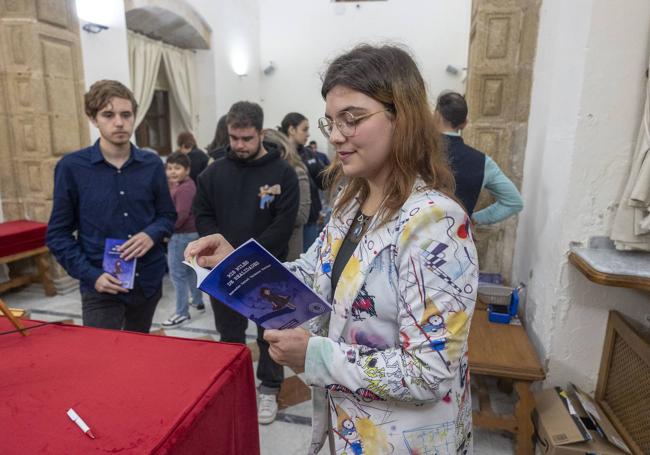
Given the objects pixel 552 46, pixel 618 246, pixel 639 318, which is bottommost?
pixel 639 318

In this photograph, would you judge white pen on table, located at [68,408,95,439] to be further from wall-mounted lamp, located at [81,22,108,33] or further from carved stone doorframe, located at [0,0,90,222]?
wall-mounted lamp, located at [81,22,108,33]

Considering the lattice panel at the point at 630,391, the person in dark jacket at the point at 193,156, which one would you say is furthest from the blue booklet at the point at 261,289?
the person in dark jacket at the point at 193,156

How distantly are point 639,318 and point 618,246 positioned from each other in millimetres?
379

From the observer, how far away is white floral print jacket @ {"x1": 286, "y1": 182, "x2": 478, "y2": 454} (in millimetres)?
854

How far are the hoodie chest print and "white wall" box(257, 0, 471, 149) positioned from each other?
7.69 m

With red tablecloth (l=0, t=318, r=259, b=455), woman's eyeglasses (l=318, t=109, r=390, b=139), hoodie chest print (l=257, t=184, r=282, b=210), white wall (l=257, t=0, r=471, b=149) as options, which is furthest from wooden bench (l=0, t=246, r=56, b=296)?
white wall (l=257, t=0, r=471, b=149)

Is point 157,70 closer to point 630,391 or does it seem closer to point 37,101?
point 37,101

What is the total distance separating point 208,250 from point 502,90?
237 cm

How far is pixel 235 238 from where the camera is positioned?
2232 mm

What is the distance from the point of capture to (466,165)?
2.24m

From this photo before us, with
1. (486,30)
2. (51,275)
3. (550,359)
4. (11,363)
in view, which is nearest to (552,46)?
(486,30)

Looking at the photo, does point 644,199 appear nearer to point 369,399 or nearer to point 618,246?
point 618,246

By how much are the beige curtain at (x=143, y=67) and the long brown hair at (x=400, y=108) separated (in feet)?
20.9

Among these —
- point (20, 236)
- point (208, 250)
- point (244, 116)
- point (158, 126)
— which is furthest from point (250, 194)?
point (158, 126)
